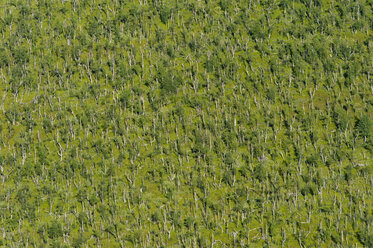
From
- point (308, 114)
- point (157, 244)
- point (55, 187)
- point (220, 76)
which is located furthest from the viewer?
point (220, 76)

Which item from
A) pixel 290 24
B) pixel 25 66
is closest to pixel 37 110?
pixel 25 66

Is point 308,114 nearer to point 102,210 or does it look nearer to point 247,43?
point 247,43

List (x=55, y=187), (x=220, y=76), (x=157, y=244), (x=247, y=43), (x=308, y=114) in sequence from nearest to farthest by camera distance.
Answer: (x=157, y=244)
(x=55, y=187)
(x=308, y=114)
(x=220, y=76)
(x=247, y=43)

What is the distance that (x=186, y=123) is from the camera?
124 m

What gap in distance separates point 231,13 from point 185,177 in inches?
2177

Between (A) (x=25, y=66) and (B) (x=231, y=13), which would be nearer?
(A) (x=25, y=66)

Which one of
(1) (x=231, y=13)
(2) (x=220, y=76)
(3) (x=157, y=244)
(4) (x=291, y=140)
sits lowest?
(3) (x=157, y=244)

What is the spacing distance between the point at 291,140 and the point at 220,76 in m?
24.3

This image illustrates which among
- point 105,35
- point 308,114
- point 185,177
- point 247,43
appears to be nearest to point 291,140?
point 308,114

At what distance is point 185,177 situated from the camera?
4503 inches

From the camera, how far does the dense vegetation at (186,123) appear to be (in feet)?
349

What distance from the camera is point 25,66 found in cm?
14038

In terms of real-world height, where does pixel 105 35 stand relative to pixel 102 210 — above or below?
above

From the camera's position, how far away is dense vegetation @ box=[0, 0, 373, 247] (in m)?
106
